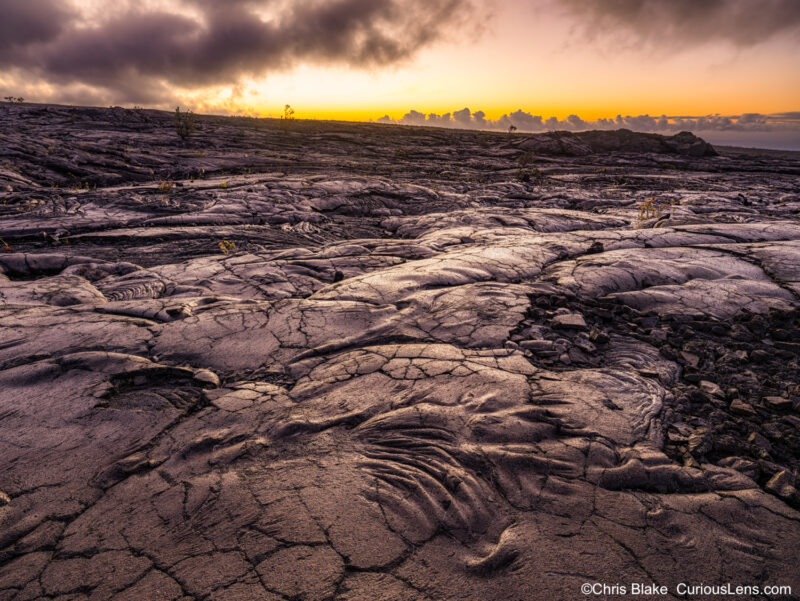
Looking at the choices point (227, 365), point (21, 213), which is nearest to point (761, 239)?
point (227, 365)

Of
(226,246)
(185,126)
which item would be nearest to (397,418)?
(226,246)

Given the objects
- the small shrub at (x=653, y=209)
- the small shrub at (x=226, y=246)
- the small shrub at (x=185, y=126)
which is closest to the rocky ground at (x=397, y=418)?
the small shrub at (x=226, y=246)

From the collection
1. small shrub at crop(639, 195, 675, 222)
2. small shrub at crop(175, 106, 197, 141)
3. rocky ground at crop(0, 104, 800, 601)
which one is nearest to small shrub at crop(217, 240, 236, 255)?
rocky ground at crop(0, 104, 800, 601)

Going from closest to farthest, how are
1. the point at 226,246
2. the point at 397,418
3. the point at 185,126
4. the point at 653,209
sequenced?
the point at 397,418, the point at 226,246, the point at 653,209, the point at 185,126

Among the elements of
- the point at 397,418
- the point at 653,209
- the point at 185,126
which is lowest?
the point at 397,418

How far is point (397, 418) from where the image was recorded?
254 cm

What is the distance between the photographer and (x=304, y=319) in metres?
4.01

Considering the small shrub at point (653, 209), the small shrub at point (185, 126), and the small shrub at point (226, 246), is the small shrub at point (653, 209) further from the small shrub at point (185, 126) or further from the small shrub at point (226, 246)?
the small shrub at point (185, 126)

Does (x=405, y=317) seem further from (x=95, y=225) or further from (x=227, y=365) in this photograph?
(x=95, y=225)

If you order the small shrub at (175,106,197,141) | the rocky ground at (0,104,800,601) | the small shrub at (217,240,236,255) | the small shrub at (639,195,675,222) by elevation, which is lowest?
the rocky ground at (0,104,800,601)

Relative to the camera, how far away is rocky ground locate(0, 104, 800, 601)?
1.68m

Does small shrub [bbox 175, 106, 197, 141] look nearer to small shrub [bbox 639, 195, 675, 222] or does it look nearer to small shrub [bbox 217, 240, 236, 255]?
small shrub [bbox 217, 240, 236, 255]

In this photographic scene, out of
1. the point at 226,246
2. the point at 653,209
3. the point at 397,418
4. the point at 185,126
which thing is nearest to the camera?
the point at 397,418

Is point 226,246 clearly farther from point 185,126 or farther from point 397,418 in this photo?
point 185,126
